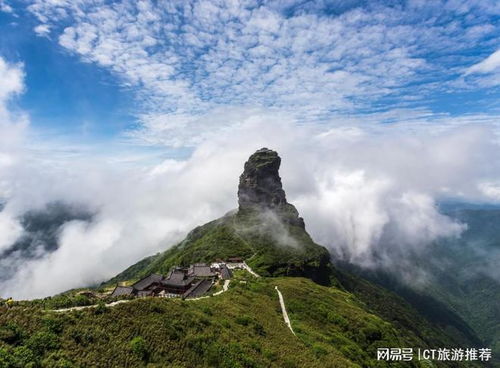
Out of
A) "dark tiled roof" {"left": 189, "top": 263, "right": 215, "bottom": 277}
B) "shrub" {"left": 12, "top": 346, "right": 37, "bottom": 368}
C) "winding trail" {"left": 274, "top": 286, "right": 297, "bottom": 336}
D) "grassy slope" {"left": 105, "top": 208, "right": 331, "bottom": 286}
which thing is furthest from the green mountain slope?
"grassy slope" {"left": 105, "top": 208, "right": 331, "bottom": 286}

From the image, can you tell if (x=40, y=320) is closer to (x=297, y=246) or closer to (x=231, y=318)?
(x=231, y=318)

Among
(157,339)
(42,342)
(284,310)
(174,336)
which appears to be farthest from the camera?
(284,310)

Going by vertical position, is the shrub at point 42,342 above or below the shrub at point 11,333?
below

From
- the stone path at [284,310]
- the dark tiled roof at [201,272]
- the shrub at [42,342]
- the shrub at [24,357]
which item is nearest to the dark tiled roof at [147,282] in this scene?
the dark tiled roof at [201,272]

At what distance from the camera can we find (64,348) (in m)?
25.1

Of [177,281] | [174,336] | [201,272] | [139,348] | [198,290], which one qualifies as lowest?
[201,272]

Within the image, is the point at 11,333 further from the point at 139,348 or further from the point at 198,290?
A: the point at 198,290

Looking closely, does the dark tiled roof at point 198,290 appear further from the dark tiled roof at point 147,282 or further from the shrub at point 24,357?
the shrub at point 24,357

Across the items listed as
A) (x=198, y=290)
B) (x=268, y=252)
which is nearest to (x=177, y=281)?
(x=198, y=290)

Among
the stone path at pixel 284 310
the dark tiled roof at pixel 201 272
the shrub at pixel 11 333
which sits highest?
the shrub at pixel 11 333

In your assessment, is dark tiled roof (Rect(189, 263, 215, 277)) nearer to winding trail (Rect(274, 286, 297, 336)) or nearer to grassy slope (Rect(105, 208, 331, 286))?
winding trail (Rect(274, 286, 297, 336))

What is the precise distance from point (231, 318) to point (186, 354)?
1554 cm

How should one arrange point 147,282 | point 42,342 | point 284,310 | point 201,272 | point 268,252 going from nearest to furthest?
point 42,342
point 284,310
point 147,282
point 201,272
point 268,252

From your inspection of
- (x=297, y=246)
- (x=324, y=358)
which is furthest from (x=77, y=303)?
(x=297, y=246)
